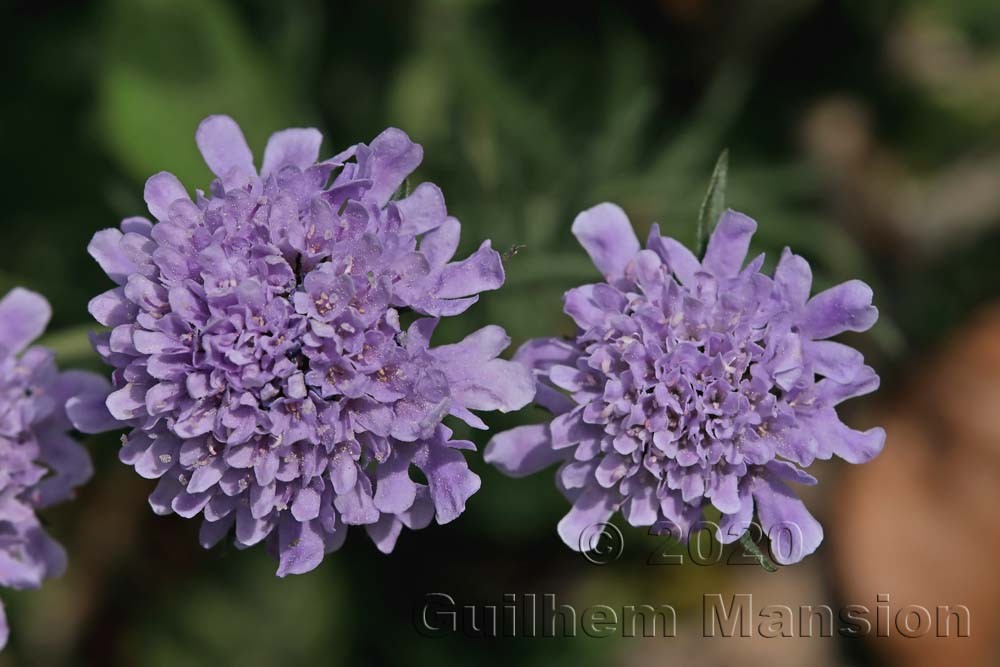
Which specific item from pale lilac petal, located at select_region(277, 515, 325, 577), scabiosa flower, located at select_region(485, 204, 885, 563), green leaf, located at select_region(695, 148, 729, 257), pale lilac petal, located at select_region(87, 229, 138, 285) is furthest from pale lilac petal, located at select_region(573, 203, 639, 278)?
pale lilac petal, located at select_region(87, 229, 138, 285)

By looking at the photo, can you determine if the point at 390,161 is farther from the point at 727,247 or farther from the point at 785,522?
the point at 785,522

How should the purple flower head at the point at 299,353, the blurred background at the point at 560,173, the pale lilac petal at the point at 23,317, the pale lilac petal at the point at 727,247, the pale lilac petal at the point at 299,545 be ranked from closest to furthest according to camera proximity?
the purple flower head at the point at 299,353
the pale lilac petal at the point at 299,545
the pale lilac petal at the point at 727,247
the pale lilac petal at the point at 23,317
the blurred background at the point at 560,173

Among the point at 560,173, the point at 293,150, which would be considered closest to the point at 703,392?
the point at 293,150

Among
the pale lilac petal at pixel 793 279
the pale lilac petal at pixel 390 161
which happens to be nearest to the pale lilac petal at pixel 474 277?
the pale lilac petal at pixel 390 161

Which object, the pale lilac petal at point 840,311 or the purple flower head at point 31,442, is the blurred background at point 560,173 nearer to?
the purple flower head at point 31,442

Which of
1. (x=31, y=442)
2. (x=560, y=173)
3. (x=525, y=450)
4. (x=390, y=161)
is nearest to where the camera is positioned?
(x=390, y=161)
